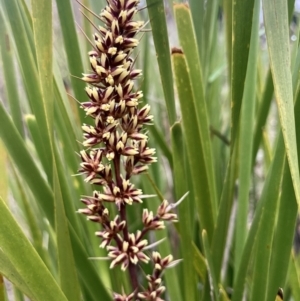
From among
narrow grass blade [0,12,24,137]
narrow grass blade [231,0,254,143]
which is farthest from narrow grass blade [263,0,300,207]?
narrow grass blade [0,12,24,137]

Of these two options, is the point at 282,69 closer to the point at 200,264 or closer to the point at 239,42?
the point at 239,42

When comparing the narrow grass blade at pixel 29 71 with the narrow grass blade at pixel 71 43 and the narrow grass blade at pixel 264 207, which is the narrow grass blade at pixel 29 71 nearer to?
the narrow grass blade at pixel 71 43

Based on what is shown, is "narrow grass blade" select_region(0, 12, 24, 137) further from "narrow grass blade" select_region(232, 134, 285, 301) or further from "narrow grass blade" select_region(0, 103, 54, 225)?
"narrow grass blade" select_region(232, 134, 285, 301)

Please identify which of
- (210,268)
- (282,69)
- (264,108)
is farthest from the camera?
(264,108)

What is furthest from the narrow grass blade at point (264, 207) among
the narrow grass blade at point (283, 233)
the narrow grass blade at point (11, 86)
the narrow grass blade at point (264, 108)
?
the narrow grass blade at point (11, 86)

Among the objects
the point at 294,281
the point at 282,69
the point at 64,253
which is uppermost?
the point at 282,69

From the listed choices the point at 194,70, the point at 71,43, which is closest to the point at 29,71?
the point at 71,43

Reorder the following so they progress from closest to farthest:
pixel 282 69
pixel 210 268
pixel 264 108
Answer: pixel 282 69
pixel 210 268
pixel 264 108

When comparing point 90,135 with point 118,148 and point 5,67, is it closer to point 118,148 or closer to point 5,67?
point 118,148
